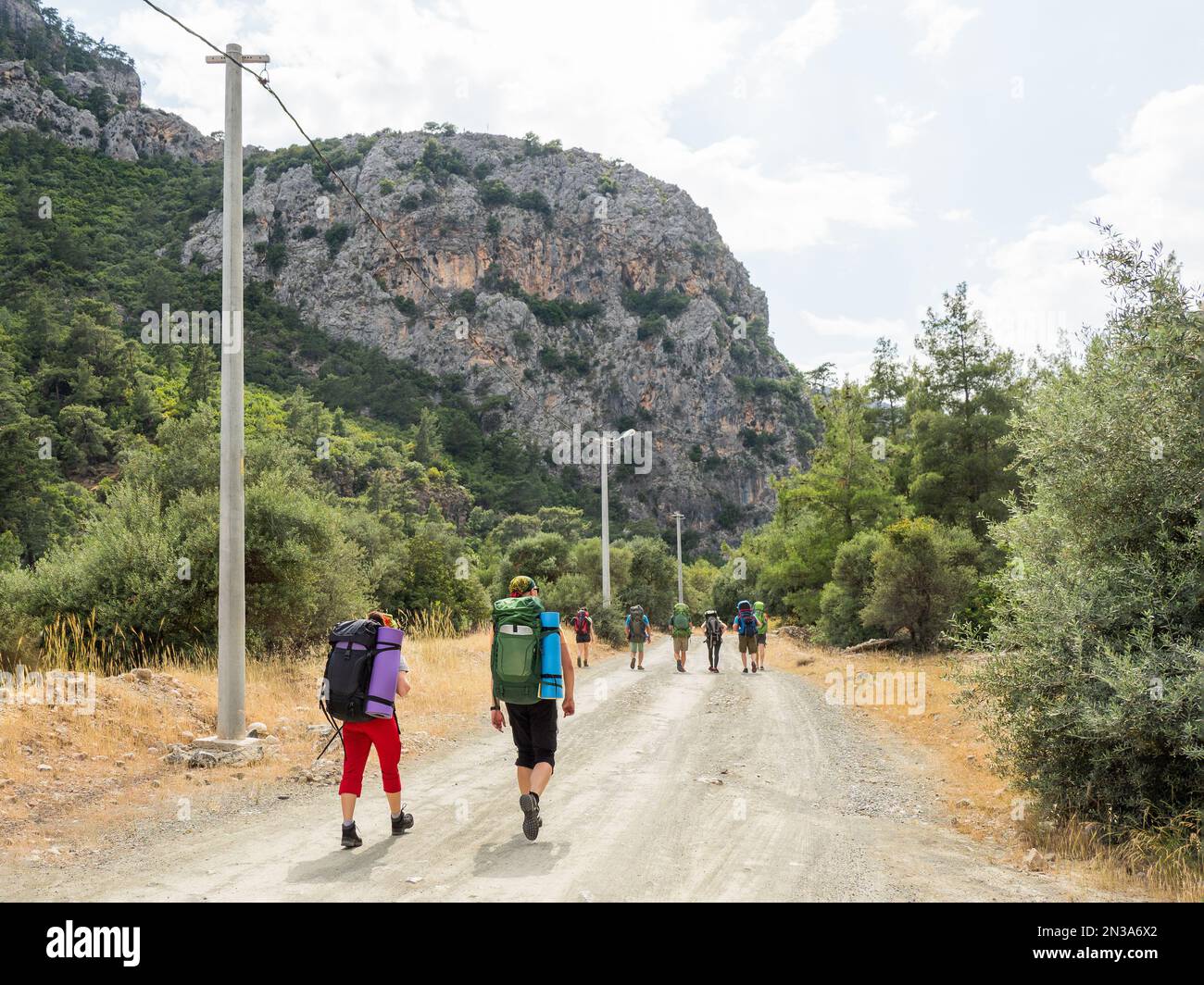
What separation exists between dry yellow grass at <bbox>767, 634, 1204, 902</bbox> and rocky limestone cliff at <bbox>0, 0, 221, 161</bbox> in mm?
120862

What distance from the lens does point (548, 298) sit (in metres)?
121

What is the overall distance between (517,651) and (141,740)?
5.31m

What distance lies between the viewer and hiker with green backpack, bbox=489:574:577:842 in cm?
585

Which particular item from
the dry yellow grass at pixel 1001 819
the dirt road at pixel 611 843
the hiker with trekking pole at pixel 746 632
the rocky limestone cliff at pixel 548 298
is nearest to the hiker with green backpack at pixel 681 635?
the hiker with trekking pole at pixel 746 632

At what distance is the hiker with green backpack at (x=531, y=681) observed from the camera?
5.85m

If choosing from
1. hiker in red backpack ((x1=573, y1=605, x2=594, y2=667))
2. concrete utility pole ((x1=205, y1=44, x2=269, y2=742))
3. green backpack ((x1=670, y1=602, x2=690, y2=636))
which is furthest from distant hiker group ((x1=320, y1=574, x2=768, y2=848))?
green backpack ((x1=670, y1=602, x2=690, y2=636))

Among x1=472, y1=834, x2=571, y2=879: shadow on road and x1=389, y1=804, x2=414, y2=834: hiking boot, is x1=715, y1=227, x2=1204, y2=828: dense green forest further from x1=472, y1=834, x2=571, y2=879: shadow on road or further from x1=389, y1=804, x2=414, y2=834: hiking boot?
x1=389, y1=804, x2=414, y2=834: hiking boot

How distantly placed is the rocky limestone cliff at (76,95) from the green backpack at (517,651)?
4748 inches

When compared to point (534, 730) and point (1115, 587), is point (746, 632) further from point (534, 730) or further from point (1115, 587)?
point (534, 730)

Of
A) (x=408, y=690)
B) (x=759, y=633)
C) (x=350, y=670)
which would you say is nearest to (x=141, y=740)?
(x=350, y=670)

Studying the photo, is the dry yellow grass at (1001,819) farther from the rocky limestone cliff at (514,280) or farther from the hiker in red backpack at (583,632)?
the rocky limestone cliff at (514,280)

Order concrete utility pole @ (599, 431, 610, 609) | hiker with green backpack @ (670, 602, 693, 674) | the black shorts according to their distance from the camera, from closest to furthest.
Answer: the black shorts, hiker with green backpack @ (670, 602, 693, 674), concrete utility pole @ (599, 431, 610, 609)

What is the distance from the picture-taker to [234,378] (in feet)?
28.7

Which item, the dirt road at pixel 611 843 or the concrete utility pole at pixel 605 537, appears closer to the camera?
the dirt road at pixel 611 843
